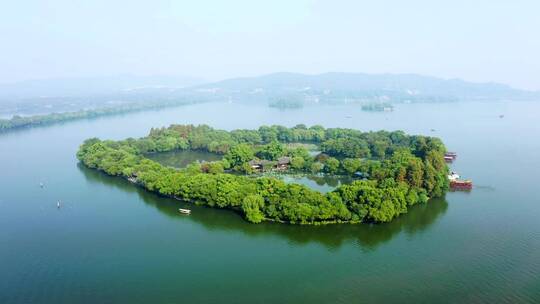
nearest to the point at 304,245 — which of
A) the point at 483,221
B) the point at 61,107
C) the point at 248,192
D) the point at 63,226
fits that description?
the point at 248,192

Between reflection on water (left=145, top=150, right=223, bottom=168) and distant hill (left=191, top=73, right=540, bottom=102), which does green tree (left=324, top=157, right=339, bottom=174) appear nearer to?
reflection on water (left=145, top=150, right=223, bottom=168)

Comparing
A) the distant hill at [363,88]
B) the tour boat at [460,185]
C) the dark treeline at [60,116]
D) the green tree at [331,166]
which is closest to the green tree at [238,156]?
the green tree at [331,166]

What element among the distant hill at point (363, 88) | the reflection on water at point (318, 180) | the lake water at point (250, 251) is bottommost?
the lake water at point (250, 251)

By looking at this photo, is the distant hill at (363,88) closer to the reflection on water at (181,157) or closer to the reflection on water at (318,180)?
the reflection on water at (181,157)

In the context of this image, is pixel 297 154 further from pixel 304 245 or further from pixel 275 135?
pixel 304 245

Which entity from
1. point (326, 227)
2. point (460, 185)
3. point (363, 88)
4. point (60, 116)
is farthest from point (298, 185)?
point (363, 88)

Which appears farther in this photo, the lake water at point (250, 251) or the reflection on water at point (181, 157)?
the reflection on water at point (181, 157)

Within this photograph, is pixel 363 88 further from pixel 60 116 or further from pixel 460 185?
pixel 460 185
